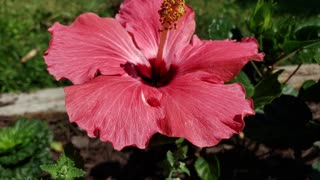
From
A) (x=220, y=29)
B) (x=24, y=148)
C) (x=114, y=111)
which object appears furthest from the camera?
(x=24, y=148)

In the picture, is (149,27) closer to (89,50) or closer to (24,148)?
(89,50)

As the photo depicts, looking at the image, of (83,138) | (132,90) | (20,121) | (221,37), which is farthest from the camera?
(83,138)

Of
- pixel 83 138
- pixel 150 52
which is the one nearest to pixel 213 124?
pixel 150 52

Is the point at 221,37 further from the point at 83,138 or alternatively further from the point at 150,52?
the point at 83,138

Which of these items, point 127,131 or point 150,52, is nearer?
point 127,131

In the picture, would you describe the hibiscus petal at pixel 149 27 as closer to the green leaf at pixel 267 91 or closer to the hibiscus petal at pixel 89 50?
the hibiscus petal at pixel 89 50

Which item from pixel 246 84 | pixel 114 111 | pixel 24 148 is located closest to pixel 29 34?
pixel 24 148
